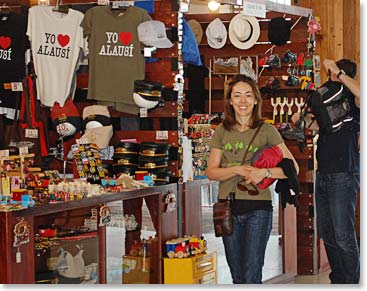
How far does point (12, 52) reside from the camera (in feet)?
13.0

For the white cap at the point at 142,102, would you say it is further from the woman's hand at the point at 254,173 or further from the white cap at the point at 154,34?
the woman's hand at the point at 254,173

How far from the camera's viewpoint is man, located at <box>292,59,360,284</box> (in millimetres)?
2998

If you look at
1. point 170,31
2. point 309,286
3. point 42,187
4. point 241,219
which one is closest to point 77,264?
point 42,187

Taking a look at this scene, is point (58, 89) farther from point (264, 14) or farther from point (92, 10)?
point (264, 14)

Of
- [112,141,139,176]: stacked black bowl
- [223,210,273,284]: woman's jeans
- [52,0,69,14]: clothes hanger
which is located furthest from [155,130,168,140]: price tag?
[223,210,273,284]: woman's jeans

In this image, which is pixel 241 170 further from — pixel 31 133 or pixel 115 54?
pixel 31 133

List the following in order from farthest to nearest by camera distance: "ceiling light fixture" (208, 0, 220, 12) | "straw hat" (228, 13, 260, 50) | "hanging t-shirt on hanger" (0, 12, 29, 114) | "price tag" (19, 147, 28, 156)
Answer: "hanging t-shirt on hanger" (0, 12, 29, 114) < "straw hat" (228, 13, 260, 50) < "ceiling light fixture" (208, 0, 220, 12) < "price tag" (19, 147, 28, 156)

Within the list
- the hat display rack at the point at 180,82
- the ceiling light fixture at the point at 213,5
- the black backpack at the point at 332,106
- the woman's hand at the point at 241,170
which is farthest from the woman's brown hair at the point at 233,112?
the hat display rack at the point at 180,82

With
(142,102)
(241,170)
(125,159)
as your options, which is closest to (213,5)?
(142,102)

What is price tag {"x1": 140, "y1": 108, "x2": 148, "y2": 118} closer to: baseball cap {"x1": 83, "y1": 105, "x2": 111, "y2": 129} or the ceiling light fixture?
baseball cap {"x1": 83, "y1": 105, "x2": 111, "y2": 129}

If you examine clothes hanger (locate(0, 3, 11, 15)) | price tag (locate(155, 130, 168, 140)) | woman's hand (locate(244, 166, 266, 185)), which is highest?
clothes hanger (locate(0, 3, 11, 15))

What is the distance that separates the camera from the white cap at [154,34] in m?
3.67

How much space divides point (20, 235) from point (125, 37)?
1.22m

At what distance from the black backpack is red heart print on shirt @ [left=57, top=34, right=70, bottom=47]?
1.26 metres
